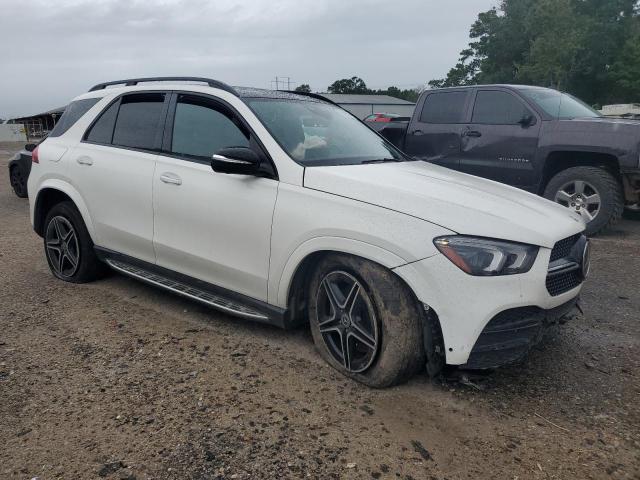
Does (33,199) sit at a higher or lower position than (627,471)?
higher

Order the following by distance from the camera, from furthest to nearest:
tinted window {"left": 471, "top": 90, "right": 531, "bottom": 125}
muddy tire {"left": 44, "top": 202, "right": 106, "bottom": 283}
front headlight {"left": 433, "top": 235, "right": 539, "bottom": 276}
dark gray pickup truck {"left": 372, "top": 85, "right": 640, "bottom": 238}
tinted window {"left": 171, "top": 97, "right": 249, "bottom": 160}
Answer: tinted window {"left": 471, "top": 90, "right": 531, "bottom": 125} < dark gray pickup truck {"left": 372, "top": 85, "right": 640, "bottom": 238} < muddy tire {"left": 44, "top": 202, "right": 106, "bottom": 283} < tinted window {"left": 171, "top": 97, "right": 249, "bottom": 160} < front headlight {"left": 433, "top": 235, "right": 539, "bottom": 276}

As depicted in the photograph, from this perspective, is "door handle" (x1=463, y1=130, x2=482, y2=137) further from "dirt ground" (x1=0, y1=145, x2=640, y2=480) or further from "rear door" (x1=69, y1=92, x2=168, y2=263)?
"rear door" (x1=69, y1=92, x2=168, y2=263)

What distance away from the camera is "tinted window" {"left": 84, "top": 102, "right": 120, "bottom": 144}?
14.4 ft

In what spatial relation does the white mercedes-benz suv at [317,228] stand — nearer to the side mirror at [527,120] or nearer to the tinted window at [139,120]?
the tinted window at [139,120]

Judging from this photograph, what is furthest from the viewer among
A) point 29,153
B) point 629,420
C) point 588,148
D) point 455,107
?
point 29,153

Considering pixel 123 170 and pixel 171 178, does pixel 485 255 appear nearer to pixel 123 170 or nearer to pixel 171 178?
pixel 171 178

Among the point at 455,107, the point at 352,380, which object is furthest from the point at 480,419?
the point at 455,107

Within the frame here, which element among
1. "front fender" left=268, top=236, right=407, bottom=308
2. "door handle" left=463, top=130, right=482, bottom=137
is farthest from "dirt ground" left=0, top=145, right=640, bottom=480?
"door handle" left=463, top=130, right=482, bottom=137

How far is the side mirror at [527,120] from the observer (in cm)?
680

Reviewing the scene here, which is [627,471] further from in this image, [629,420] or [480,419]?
[480,419]

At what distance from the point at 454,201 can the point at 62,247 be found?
3569 millimetres

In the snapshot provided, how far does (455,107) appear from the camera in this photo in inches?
298

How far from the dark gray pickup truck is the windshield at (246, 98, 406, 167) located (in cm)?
335

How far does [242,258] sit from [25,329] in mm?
1792
